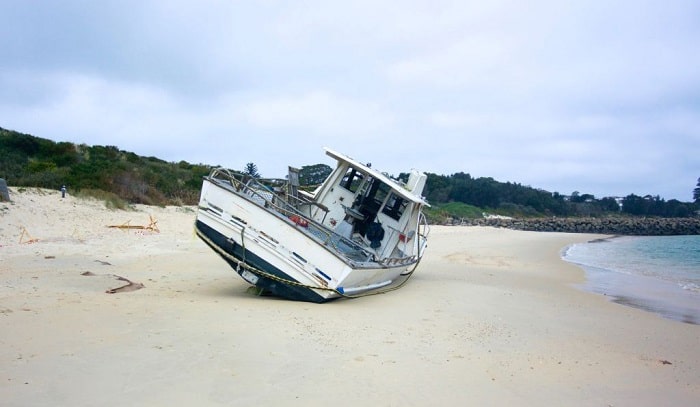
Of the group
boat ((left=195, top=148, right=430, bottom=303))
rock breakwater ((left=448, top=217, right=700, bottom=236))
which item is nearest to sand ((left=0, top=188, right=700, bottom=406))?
boat ((left=195, top=148, right=430, bottom=303))

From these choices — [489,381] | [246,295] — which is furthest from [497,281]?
[489,381]

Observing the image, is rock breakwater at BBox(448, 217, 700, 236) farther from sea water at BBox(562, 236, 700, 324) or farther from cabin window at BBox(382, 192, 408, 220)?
cabin window at BBox(382, 192, 408, 220)

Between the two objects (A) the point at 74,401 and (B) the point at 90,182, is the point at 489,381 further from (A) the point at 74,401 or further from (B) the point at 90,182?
(B) the point at 90,182

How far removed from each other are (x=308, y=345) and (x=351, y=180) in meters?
6.48

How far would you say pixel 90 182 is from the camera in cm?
2131

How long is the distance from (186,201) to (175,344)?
68.0 ft

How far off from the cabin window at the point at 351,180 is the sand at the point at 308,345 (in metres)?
2.79

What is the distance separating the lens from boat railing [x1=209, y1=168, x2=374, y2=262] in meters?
9.23

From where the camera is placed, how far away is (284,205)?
36.3 feet

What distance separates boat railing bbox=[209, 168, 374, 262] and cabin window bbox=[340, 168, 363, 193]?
126cm

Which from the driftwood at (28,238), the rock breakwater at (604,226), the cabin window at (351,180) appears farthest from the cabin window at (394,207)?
the rock breakwater at (604,226)

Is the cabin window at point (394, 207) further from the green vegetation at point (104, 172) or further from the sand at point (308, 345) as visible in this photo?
the green vegetation at point (104, 172)

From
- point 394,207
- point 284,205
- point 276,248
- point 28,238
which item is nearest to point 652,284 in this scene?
point 394,207

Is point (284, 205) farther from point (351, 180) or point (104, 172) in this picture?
point (104, 172)
